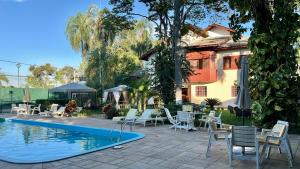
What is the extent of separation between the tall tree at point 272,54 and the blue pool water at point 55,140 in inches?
186

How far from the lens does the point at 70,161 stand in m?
6.32

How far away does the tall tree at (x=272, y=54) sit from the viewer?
379 inches

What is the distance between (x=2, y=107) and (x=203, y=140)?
1943cm

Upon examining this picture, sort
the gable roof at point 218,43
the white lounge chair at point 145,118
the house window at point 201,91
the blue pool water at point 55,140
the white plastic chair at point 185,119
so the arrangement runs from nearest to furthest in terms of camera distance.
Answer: the blue pool water at point 55,140 → the white plastic chair at point 185,119 → the white lounge chair at point 145,118 → the gable roof at point 218,43 → the house window at point 201,91

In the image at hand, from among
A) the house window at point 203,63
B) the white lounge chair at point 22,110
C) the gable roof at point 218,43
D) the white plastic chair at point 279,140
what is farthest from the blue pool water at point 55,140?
the house window at point 203,63

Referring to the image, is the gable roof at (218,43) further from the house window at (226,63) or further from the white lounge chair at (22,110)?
the white lounge chair at (22,110)

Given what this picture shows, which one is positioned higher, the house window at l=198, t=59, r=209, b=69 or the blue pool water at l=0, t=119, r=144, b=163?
the house window at l=198, t=59, r=209, b=69

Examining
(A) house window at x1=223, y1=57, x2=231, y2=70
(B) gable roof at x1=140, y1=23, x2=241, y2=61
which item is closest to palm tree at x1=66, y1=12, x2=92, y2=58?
(B) gable roof at x1=140, y1=23, x2=241, y2=61

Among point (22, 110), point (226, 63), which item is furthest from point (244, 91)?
point (226, 63)

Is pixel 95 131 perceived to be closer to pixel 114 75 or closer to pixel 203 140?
pixel 203 140

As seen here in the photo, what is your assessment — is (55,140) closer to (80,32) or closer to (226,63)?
(226,63)

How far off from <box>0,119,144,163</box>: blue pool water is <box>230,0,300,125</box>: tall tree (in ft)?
15.5

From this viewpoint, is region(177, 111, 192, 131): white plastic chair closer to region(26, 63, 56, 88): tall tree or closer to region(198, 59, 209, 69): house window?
region(198, 59, 209, 69): house window

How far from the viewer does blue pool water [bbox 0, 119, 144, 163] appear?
870 centimetres
